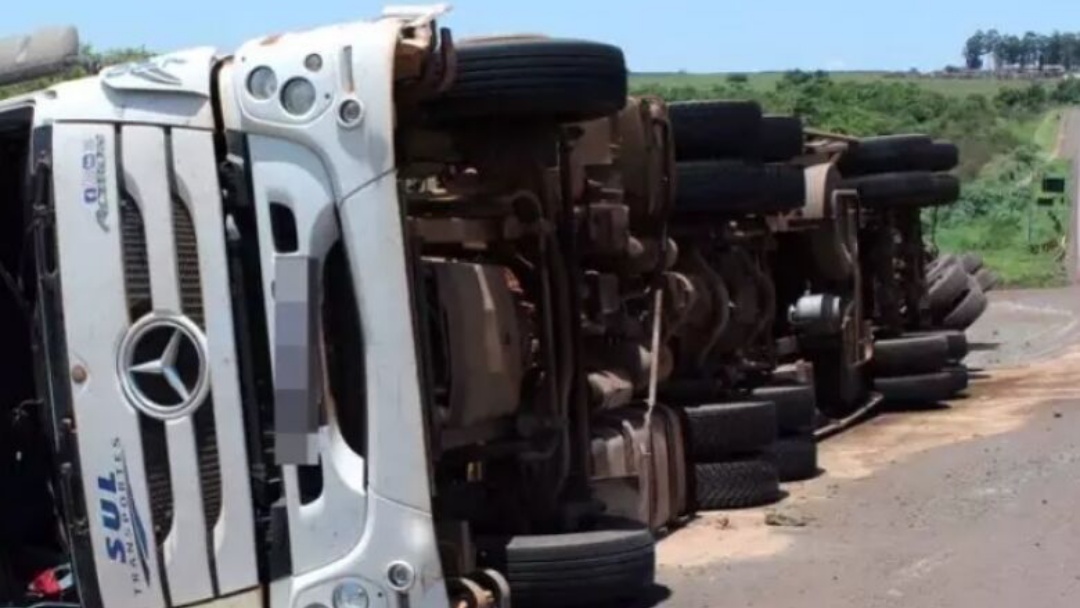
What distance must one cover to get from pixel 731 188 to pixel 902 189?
5.56 meters

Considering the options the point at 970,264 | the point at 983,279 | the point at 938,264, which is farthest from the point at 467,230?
the point at 983,279

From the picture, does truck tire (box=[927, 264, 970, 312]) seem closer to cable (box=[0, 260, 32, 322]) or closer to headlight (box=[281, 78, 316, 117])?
cable (box=[0, 260, 32, 322])

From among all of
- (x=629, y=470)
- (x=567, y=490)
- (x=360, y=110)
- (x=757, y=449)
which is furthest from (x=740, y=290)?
(x=360, y=110)

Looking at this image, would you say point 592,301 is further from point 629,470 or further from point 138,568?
point 138,568

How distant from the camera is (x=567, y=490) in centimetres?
658

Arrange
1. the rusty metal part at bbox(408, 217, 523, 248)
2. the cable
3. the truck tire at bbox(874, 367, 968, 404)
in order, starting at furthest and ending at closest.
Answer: the truck tire at bbox(874, 367, 968, 404)
the rusty metal part at bbox(408, 217, 523, 248)
the cable

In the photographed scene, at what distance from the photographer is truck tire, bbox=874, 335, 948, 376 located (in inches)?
576

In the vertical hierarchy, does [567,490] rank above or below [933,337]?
above

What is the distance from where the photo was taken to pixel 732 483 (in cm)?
970

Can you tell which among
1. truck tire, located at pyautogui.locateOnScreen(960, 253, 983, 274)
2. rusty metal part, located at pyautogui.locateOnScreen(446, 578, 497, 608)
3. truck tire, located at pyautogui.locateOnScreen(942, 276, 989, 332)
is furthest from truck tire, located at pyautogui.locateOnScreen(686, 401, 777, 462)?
truck tire, located at pyautogui.locateOnScreen(960, 253, 983, 274)

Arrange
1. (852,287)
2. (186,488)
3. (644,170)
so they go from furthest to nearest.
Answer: (852,287) < (644,170) < (186,488)

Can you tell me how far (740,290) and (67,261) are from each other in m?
6.72

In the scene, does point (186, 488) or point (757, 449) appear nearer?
point (186, 488)

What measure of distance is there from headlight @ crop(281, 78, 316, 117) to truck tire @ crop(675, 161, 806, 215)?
536 cm
